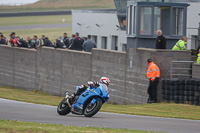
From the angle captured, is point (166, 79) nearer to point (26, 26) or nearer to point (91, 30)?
point (91, 30)

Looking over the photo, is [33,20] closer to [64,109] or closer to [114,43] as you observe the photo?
[114,43]

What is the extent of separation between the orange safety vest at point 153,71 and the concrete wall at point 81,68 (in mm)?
446

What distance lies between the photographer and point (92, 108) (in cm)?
1442

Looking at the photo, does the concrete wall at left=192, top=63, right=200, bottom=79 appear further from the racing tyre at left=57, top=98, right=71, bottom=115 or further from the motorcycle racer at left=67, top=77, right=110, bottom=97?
the racing tyre at left=57, top=98, right=71, bottom=115

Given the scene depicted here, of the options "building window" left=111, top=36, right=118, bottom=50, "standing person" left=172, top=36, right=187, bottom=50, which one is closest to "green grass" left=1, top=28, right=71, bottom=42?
"building window" left=111, top=36, right=118, bottom=50

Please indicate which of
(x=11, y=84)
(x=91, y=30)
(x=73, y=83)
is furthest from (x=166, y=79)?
(x=91, y=30)

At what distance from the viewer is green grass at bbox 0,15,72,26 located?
245ft

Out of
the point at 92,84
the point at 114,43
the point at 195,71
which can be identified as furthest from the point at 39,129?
the point at 114,43

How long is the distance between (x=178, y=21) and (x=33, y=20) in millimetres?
55328

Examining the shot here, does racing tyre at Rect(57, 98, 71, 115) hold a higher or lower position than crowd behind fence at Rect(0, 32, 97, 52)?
lower

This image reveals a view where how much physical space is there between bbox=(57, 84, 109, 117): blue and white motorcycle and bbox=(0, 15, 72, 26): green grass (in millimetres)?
58609

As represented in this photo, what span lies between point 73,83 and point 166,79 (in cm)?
882

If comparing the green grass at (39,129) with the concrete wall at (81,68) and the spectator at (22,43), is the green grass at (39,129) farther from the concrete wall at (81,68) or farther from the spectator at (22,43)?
the spectator at (22,43)

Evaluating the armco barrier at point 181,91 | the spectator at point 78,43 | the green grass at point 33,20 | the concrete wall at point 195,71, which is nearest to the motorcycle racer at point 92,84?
the armco barrier at point 181,91
